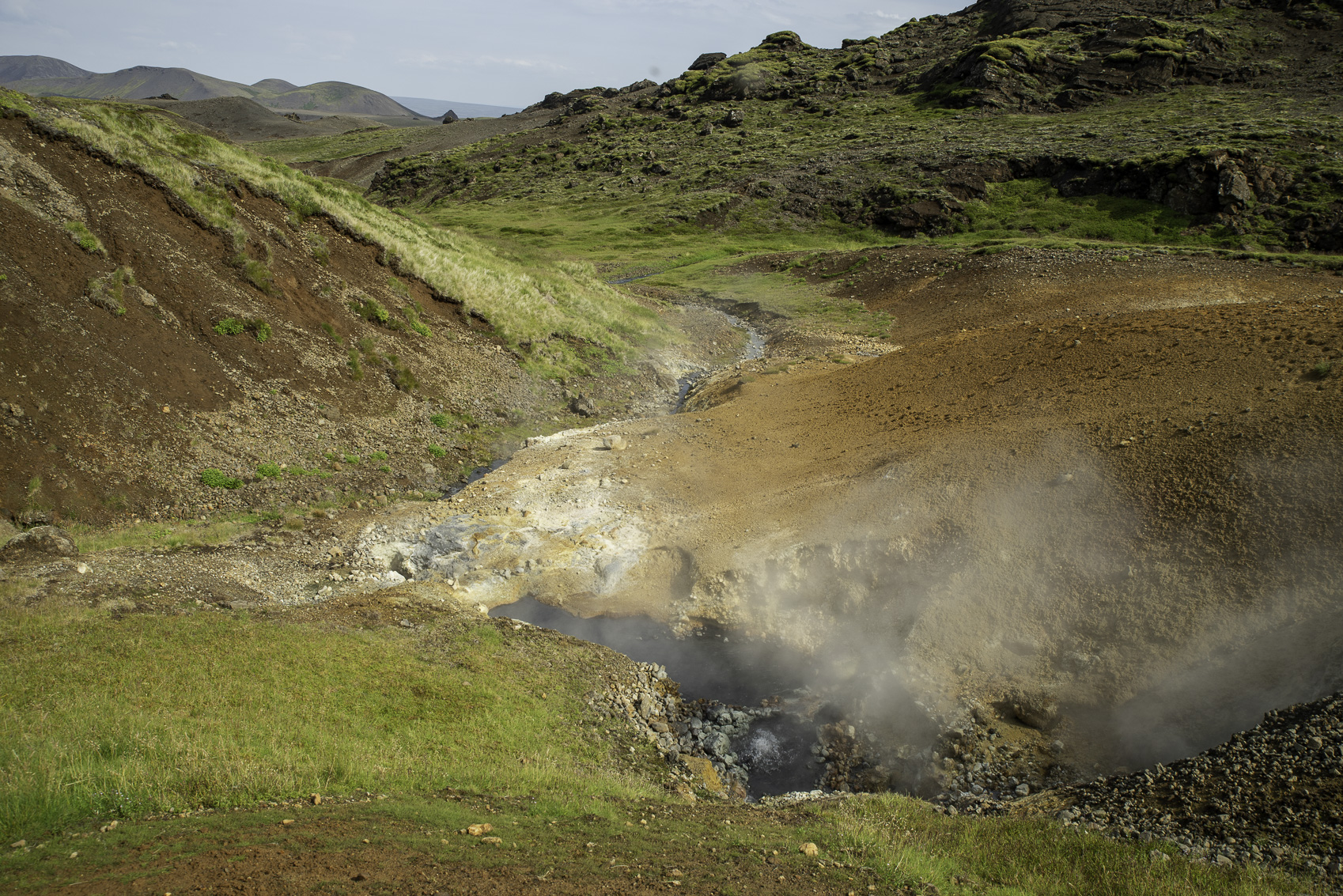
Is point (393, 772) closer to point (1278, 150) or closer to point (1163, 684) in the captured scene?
point (1163, 684)

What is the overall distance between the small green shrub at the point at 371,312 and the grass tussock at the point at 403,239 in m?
3.34

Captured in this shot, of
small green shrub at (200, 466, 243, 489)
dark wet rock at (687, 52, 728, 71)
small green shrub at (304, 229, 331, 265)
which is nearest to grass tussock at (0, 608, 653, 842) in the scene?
small green shrub at (200, 466, 243, 489)

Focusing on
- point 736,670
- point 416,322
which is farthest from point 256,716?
point 416,322

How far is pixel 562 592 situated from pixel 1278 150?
226 feet

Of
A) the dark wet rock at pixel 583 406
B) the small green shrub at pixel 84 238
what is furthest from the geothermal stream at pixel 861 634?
the small green shrub at pixel 84 238

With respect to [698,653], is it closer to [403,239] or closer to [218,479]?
[218,479]

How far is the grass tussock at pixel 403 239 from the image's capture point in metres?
25.1

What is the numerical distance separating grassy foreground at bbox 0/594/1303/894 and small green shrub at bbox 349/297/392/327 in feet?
56.3

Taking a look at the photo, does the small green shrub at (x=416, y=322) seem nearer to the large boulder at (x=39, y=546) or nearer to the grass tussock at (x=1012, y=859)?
the large boulder at (x=39, y=546)

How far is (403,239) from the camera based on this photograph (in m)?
34.2

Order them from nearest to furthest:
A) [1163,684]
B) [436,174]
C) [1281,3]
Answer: [1163,684], [1281,3], [436,174]

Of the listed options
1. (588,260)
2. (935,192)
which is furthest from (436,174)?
(935,192)

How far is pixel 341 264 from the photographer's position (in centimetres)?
2927

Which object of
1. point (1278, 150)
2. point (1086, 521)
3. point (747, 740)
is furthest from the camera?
Answer: point (1278, 150)
